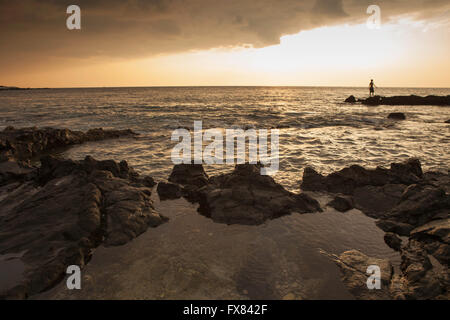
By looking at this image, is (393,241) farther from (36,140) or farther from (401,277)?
(36,140)

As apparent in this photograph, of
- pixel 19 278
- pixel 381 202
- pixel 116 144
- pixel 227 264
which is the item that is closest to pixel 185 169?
pixel 227 264

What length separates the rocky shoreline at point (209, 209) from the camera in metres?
4.89

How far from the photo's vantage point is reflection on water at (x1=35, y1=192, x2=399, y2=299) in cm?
456

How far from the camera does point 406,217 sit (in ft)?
22.8

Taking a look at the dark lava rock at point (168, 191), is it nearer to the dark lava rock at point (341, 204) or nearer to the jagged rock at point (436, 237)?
the dark lava rock at point (341, 204)

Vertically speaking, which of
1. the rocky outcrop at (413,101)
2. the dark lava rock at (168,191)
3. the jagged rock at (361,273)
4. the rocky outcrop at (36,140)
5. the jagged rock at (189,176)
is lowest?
the jagged rock at (361,273)

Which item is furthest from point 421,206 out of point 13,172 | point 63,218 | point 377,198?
point 13,172

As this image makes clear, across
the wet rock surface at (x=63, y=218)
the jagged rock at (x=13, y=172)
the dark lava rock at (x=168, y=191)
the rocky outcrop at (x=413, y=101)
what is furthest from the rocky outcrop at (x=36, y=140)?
the rocky outcrop at (x=413, y=101)

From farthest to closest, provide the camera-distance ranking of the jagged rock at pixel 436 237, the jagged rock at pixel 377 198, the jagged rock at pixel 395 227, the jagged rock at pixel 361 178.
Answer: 1. the jagged rock at pixel 361 178
2. the jagged rock at pixel 377 198
3. the jagged rock at pixel 395 227
4. the jagged rock at pixel 436 237

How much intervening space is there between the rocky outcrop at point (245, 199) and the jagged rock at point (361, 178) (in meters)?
1.76

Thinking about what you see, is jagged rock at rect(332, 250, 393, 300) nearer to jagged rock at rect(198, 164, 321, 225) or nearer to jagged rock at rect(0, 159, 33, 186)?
jagged rock at rect(198, 164, 321, 225)

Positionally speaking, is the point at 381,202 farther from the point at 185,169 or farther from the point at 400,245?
the point at 185,169

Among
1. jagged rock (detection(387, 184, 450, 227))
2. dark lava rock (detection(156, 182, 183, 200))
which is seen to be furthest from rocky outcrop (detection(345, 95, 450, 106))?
dark lava rock (detection(156, 182, 183, 200))
